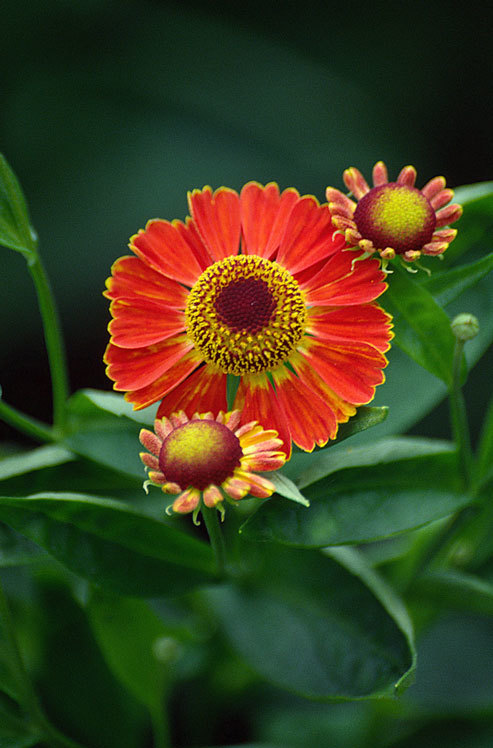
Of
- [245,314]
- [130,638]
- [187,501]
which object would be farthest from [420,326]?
[130,638]

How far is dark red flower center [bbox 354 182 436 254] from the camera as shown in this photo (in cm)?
58

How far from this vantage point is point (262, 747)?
30.3 inches

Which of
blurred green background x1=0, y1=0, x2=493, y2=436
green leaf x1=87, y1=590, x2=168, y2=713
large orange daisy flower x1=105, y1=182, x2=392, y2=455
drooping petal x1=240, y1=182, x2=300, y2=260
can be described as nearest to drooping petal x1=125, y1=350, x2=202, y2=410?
large orange daisy flower x1=105, y1=182, x2=392, y2=455

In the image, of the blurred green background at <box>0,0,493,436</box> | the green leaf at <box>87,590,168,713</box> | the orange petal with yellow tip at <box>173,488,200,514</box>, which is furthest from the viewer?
the blurred green background at <box>0,0,493,436</box>

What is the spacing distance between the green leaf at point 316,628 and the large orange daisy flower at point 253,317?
19cm

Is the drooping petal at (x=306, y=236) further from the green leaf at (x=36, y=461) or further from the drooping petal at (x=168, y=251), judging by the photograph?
the green leaf at (x=36, y=461)

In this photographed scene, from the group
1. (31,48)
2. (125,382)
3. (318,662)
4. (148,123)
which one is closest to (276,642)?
(318,662)

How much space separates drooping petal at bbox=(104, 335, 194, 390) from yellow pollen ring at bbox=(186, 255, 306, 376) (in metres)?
Result: 0.02

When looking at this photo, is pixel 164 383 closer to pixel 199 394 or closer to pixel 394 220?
pixel 199 394

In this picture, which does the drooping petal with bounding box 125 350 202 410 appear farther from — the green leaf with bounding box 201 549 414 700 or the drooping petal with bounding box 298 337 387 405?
the green leaf with bounding box 201 549 414 700

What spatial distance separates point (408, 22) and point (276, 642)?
1.35 meters

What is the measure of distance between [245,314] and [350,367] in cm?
10

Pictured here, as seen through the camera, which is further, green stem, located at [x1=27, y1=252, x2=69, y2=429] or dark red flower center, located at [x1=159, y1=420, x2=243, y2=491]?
green stem, located at [x1=27, y1=252, x2=69, y2=429]

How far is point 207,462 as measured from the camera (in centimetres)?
52
